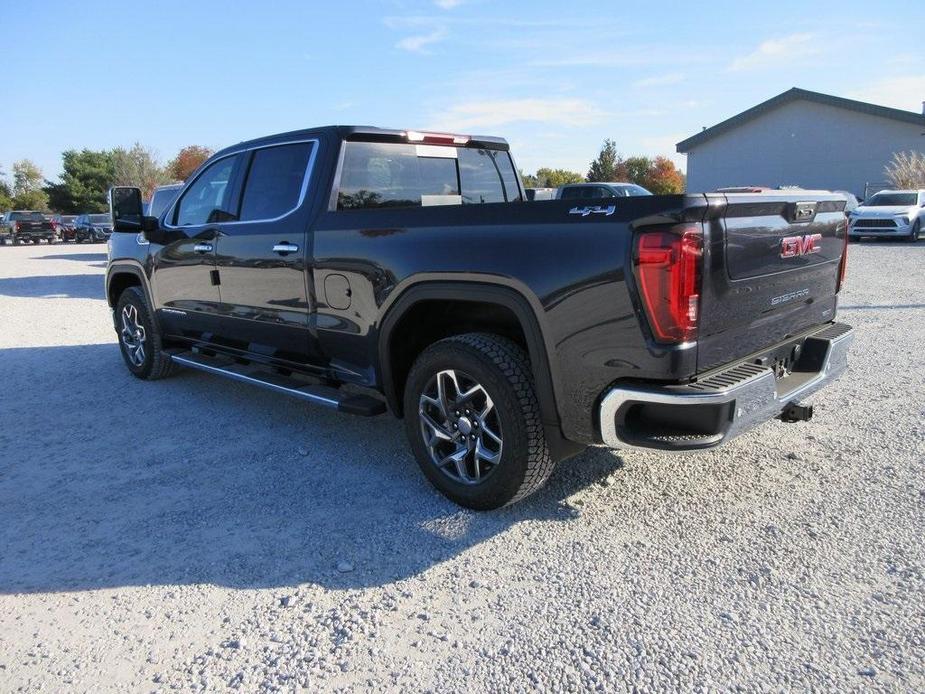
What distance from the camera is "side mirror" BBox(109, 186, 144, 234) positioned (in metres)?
5.62

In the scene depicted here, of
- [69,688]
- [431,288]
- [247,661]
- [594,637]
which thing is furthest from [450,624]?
[431,288]

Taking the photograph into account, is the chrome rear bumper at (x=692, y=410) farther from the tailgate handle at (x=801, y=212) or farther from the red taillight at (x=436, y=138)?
the red taillight at (x=436, y=138)

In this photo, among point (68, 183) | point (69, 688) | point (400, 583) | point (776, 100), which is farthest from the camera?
point (68, 183)

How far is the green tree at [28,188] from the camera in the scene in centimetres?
6094

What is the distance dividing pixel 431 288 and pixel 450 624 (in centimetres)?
158

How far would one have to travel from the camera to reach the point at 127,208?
568cm

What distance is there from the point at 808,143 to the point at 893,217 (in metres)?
17.3

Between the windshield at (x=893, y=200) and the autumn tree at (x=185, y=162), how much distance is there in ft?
153

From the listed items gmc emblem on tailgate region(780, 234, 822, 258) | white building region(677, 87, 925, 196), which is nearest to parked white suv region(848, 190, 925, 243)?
white building region(677, 87, 925, 196)

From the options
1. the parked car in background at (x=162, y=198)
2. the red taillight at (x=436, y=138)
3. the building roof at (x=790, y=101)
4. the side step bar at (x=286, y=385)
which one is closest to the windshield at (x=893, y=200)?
the building roof at (x=790, y=101)

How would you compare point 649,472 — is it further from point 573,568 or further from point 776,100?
point 776,100

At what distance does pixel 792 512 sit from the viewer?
3.36m

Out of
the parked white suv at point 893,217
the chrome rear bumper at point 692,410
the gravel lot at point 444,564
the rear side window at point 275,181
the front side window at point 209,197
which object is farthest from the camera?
the parked white suv at point 893,217

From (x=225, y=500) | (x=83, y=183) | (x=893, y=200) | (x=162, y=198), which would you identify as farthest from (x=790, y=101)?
(x=83, y=183)
